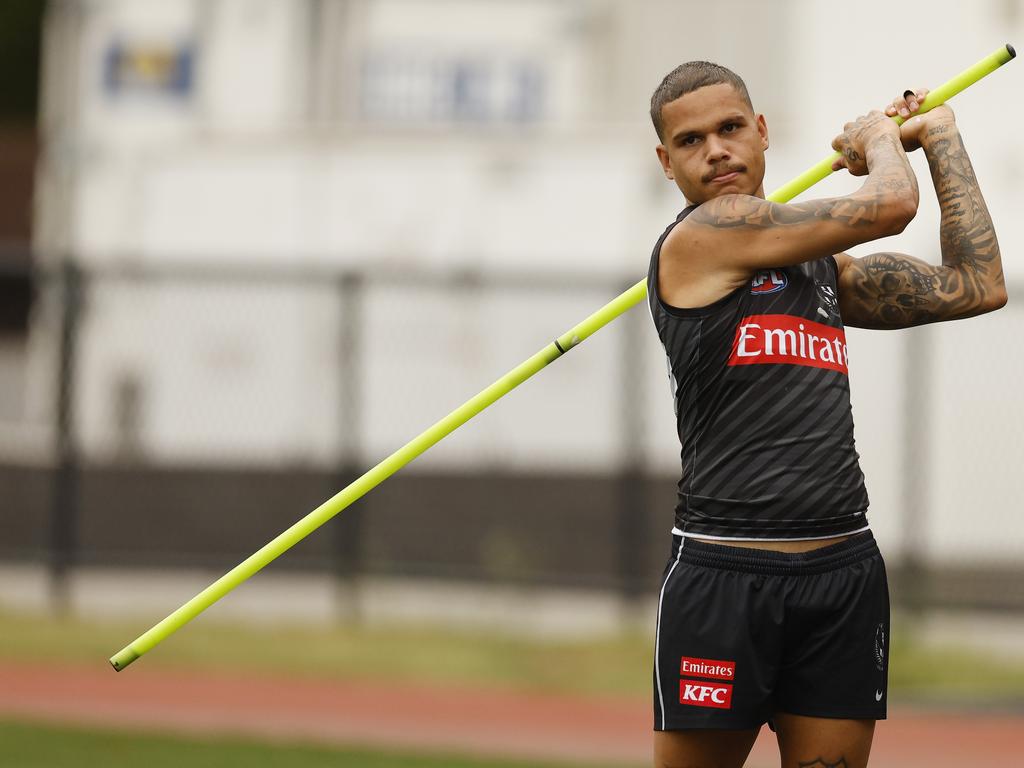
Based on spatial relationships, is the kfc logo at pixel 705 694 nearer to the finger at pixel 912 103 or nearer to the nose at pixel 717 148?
the nose at pixel 717 148

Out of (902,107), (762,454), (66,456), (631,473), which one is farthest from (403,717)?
(902,107)

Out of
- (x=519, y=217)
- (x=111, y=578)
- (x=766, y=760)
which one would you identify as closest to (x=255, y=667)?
(x=111, y=578)

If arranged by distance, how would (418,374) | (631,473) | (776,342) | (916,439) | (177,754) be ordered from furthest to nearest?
1. (418,374)
2. (631,473)
3. (916,439)
4. (177,754)
5. (776,342)

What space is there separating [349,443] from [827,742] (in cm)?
818

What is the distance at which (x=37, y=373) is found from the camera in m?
14.8

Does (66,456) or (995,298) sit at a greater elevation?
(995,298)

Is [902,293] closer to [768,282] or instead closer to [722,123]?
[768,282]

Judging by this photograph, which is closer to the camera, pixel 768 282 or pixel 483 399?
pixel 768 282

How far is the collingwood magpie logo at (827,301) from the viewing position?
374cm

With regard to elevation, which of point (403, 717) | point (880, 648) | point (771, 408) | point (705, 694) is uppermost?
point (771, 408)

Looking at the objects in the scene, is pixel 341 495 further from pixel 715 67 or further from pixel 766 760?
pixel 766 760

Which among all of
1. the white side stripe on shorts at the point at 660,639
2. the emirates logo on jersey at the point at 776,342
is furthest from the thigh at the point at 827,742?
the emirates logo on jersey at the point at 776,342

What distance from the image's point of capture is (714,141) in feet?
12.1

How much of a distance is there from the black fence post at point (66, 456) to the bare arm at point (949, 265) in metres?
8.78
